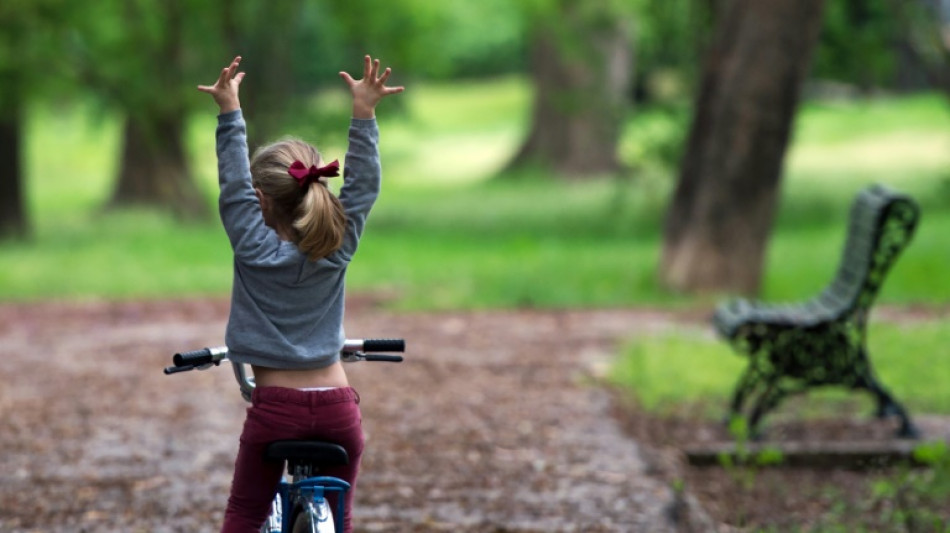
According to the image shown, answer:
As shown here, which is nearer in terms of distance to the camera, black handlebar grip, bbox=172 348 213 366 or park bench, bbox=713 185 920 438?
black handlebar grip, bbox=172 348 213 366

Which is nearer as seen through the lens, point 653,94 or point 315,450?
point 315,450

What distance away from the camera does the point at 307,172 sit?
4.25 meters

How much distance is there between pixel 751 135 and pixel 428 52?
1200cm

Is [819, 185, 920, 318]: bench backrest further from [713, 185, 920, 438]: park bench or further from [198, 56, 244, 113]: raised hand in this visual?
[198, 56, 244, 113]: raised hand

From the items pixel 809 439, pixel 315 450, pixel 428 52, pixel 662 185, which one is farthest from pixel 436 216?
pixel 315 450

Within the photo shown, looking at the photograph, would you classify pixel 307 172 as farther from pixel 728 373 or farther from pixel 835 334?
pixel 728 373

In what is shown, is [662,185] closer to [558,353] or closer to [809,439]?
[558,353]

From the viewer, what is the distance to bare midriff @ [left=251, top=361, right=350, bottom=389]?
4.37 m

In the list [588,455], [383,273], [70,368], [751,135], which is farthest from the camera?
[383,273]

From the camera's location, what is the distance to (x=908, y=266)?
16.7 metres

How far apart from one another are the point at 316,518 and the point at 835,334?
16.4 feet

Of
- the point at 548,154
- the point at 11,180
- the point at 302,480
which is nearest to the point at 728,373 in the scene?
the point at 302,480

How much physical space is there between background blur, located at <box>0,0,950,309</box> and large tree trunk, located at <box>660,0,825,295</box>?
0.02 m

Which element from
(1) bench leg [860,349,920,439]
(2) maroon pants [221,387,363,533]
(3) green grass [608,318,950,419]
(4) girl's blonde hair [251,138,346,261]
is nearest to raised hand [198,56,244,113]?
(4) girl's blonde hair [251,138,346,261]
